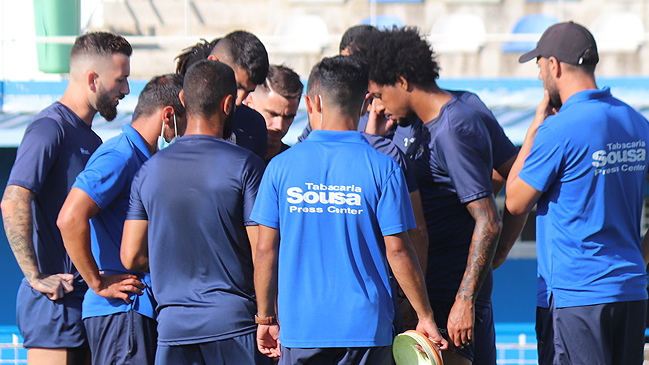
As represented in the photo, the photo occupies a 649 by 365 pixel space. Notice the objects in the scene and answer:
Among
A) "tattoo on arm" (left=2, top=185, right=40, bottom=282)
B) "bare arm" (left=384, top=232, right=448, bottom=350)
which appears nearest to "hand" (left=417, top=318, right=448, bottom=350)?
"bare arm" (left=384, top=232, right=448, bottom=350)

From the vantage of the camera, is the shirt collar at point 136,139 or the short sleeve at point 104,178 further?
the shirt collar at point 136,139

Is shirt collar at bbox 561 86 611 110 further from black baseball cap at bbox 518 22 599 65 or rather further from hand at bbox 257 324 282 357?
hand at bbox 257 324 282 357

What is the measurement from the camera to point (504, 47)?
14.9 m

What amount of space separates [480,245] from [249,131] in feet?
4.27

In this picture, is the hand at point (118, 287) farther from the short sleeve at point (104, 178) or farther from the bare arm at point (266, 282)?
the bare arm at point (266, 282)

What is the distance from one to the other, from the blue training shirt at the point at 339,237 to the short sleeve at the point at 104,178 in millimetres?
845

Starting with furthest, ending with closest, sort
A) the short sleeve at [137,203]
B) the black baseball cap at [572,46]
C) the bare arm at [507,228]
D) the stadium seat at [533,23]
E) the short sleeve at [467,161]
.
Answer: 1. the stadium seat at [533,23]
2. the bare arm at [507,228]
3. the black baseball cap at [572,46]
4. the short sleeve at [467,161]
5. the short sleeve at [137,203]

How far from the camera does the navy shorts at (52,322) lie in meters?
3.22

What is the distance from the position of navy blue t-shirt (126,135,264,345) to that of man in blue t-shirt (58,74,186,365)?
1.04 ft

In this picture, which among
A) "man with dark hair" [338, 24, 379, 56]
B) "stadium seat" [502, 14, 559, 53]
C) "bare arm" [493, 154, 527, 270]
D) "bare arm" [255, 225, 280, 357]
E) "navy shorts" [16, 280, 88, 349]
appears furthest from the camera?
Answer: "stadium seat" [502, 14, 559, 53]

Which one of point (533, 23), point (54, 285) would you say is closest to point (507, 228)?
point (54, 285)

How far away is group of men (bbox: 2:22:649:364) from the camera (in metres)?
2.54

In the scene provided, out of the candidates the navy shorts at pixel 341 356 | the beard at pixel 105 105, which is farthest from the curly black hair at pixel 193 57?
the navy shorts at pixel 341 356

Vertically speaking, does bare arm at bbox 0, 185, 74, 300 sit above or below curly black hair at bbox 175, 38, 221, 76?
below
